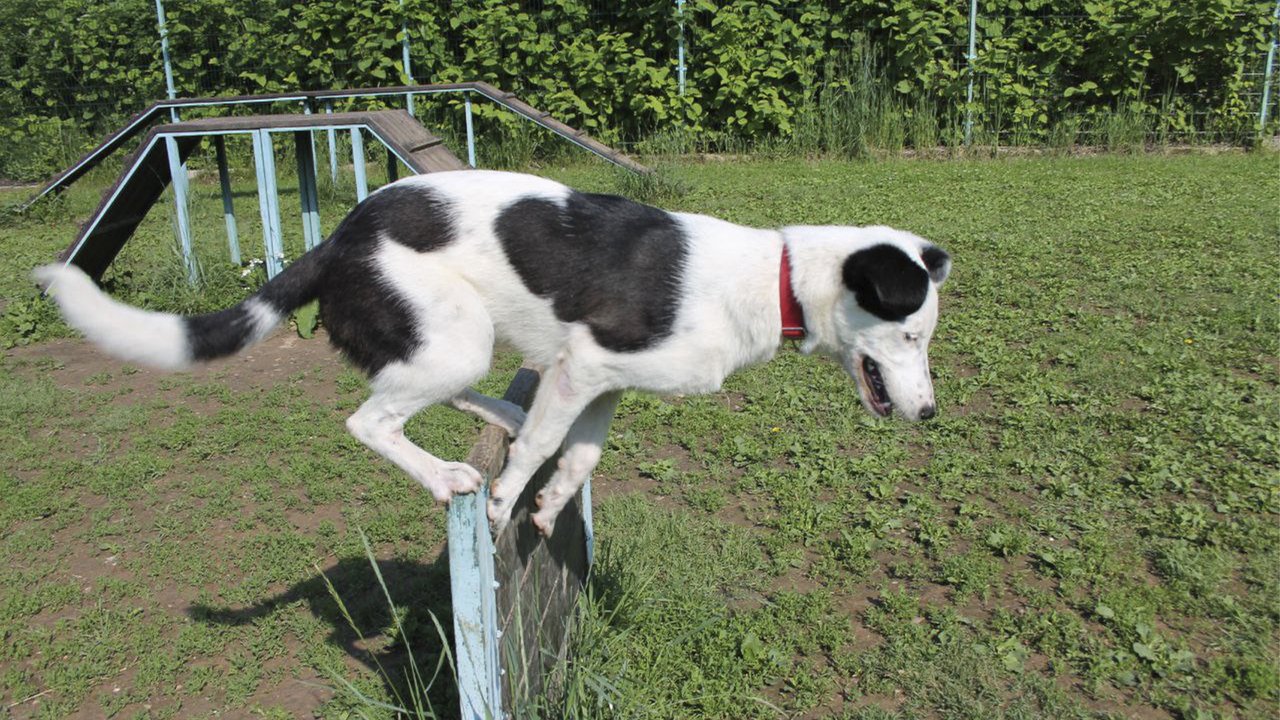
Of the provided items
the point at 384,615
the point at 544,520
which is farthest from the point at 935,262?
the point at 384,615

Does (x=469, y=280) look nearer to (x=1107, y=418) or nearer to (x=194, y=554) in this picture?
(x=194, y=554)

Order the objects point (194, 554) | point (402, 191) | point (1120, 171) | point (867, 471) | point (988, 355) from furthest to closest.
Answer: point (1120, 171)
point (988, 355)
point (867, 471)
point (194, 554)
point (402, 191)

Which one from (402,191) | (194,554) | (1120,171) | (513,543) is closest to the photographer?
(513,543)

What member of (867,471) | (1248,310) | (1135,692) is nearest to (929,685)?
(1135,692)

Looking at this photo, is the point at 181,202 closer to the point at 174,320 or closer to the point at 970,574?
the point at 174,320

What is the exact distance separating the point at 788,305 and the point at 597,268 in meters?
0.64

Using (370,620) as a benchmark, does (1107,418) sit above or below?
above

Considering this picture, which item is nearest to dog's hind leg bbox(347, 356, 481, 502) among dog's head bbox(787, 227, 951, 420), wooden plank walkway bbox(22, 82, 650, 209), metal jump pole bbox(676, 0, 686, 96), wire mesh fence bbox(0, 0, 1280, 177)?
dog's head bbox(787, 227, 951, 420)

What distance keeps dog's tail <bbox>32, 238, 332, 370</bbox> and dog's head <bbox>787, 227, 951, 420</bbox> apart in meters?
1.65

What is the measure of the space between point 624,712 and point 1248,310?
5.54 meters

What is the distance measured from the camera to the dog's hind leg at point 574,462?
3553 millimetres

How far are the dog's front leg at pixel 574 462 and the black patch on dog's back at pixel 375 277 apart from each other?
68cm

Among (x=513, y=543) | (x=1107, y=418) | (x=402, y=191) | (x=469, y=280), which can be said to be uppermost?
(x=402, y=191)

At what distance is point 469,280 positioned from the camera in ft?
11.0
